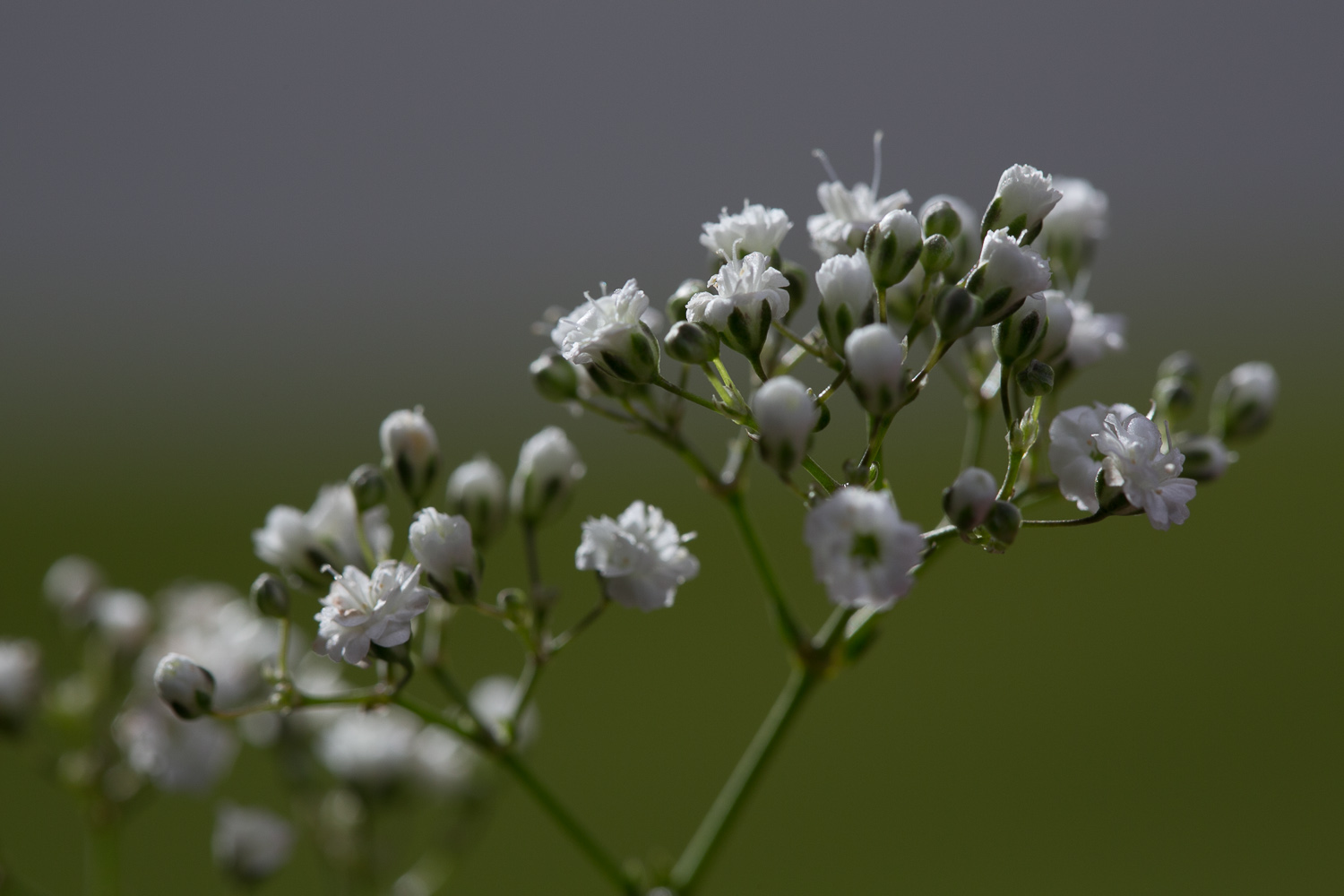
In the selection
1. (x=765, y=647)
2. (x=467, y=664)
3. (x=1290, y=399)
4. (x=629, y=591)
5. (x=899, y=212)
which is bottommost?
(x=1290, y=399)

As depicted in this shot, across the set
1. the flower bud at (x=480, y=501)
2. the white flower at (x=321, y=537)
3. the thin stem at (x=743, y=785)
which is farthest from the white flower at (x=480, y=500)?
the thin stem at (x=743, y=785)

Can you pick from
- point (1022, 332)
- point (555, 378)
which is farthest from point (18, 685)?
point (1022, 332)

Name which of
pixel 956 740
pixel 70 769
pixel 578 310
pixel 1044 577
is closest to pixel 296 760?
pixel 70 769

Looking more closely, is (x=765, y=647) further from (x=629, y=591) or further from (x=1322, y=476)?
(x=629, y=591)

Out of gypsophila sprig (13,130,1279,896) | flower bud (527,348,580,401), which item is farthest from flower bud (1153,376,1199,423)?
flower bud (527,348,580,401)

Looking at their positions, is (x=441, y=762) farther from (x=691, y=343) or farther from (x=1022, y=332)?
(x=1022, y=332)
